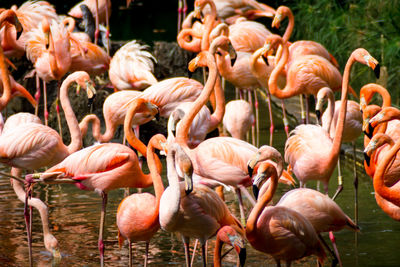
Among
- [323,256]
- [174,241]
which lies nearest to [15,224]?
[174,241]

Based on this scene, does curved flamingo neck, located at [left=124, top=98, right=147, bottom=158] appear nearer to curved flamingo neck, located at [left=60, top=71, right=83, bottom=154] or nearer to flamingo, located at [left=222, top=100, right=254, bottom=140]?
curved flamingo neck, located at [left=60, top=71, right=83, bottom=154]

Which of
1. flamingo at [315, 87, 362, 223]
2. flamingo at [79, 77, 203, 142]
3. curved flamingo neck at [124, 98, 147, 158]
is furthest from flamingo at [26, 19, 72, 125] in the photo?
flamingo at [315, 87, 362, 223]

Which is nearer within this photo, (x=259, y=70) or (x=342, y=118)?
(x=342, y=118)

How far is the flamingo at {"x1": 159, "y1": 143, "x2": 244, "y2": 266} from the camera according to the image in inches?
146

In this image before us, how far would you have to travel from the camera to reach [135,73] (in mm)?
6812

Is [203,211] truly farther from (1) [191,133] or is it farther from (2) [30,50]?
(2) [30,50]

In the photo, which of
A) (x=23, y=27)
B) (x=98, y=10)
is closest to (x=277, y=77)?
(x=23, y=27)

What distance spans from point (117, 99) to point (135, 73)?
0.83 m

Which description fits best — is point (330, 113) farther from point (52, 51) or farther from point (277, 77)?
→ point (52, 51)

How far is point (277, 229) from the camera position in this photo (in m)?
3.80

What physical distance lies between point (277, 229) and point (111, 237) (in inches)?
64.1

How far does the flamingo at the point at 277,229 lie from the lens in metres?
3.80

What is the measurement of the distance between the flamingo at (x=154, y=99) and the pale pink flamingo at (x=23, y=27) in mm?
2011

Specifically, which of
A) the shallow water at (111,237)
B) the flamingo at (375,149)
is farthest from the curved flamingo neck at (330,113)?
the flamingo at (375,149)
